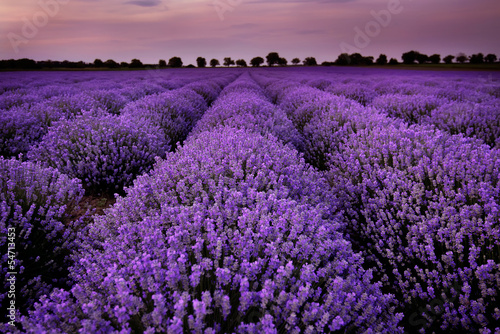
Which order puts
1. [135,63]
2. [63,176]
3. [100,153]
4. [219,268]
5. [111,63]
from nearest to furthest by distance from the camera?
[219,268]
[63,176]
[100,153]
[111,63]
[135,63]

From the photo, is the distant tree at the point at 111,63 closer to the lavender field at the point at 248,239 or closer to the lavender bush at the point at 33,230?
the lavender field at the point at 248,239

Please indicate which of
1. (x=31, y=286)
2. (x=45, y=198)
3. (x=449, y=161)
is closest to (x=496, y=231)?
(x=449, y=161)

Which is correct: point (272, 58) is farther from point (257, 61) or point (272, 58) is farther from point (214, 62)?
point (214, 62)

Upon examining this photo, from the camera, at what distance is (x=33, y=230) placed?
6.52ft

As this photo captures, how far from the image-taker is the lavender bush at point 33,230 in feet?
5.47

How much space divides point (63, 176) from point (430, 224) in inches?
107

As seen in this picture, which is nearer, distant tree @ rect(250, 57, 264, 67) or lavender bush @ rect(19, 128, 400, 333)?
lavender bush @ rect(19, 128, 400, 333)

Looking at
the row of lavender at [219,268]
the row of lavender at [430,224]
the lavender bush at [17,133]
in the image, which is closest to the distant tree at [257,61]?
the lavender bush at [17,133]

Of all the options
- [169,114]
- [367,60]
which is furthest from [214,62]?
[169,114]

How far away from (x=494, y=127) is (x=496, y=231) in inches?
135

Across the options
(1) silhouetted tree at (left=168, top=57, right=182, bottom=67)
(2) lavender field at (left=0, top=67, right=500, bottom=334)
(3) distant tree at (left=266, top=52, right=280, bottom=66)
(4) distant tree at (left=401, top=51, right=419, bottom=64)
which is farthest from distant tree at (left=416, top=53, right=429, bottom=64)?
(2) lavender field at (left=0, top=67, right=500, bottom=334)

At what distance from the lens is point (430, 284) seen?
174cm

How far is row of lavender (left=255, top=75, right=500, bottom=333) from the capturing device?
1.59 meters

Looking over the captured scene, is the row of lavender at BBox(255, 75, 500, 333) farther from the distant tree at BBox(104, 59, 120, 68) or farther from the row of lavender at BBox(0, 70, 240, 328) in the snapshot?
the distant tree at BBox(104, 59, 120, 68)
